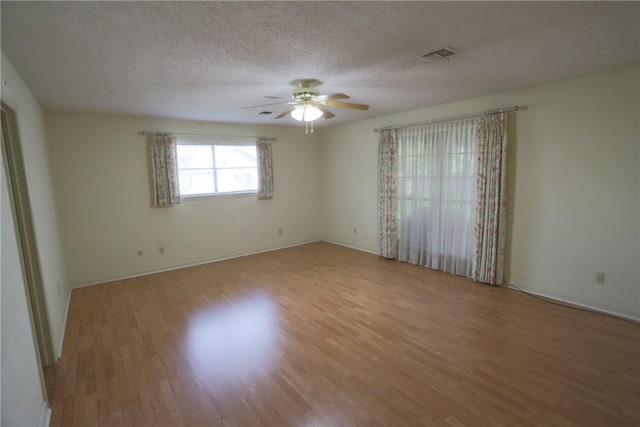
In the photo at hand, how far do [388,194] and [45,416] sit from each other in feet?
15.1

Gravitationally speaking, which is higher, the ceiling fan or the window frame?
the ceiling fan

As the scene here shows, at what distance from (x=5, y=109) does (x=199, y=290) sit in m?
2.70

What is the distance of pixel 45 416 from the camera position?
1.96m

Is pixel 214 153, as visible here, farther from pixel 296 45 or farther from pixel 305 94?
pixel 296 45

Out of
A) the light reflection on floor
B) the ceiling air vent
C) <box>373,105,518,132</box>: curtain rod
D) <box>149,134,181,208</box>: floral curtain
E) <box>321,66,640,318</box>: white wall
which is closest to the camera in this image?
the ceiling air vent

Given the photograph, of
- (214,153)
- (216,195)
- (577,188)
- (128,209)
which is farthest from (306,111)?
(128,209)

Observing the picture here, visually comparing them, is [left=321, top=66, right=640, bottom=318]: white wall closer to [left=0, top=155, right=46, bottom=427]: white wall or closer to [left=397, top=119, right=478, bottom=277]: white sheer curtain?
[left=397, top=119, right=478, bottom=277]: white sheer curtain

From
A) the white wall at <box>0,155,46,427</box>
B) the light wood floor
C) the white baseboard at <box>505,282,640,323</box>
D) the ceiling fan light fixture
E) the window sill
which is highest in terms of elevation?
the ceiling fan light fixture

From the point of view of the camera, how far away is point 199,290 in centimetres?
418

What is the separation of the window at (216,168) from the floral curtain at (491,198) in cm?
376

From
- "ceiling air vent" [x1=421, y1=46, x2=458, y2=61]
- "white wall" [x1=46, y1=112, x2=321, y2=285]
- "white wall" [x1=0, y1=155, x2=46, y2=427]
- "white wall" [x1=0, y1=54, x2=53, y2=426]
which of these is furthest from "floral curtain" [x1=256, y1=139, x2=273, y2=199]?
"white wall" [x1=0, y1=155, x2=46, y2=427]

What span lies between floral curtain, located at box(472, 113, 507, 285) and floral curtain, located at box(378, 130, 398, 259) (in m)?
1.36

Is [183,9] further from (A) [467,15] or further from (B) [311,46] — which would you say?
(A) [467,15]

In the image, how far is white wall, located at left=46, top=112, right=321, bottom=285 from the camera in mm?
4246
